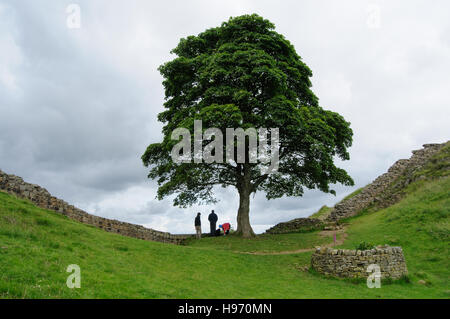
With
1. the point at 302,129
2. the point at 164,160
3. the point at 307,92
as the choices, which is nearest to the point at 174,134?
the point at 164,160

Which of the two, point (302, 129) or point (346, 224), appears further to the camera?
point (346, 224)

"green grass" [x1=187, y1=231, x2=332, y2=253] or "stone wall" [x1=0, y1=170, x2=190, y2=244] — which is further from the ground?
"stone wall" [x1=0, y1=170, x2=190, y2=244]

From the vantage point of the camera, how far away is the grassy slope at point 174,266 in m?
8.89

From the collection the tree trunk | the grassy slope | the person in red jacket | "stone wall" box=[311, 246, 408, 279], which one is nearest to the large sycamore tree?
the tree trunk

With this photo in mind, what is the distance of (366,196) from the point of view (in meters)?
33.7

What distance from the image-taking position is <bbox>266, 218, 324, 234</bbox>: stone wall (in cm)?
2959

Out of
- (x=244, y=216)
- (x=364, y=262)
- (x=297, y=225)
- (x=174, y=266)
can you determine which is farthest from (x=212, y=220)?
(x=364, y=262)

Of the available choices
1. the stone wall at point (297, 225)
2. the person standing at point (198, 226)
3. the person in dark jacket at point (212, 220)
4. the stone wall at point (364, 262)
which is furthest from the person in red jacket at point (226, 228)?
the stone wall at point (364, 262)

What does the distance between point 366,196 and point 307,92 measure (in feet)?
49.5

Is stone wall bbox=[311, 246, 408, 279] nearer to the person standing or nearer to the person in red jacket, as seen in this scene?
the person standing

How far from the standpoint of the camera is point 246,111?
74.7ft

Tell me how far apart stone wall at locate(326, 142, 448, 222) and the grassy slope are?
384 inches
